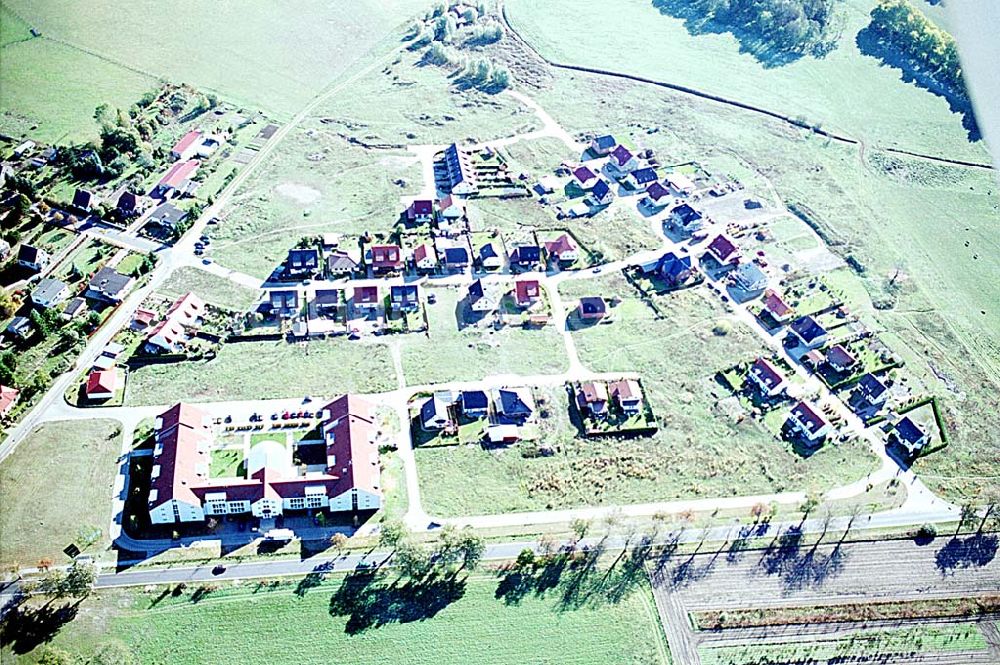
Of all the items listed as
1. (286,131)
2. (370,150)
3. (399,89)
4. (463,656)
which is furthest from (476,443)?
(399,89)

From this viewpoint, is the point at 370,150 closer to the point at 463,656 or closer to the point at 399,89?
the point at 399,89

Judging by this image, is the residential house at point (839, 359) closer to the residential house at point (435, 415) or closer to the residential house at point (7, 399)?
the residential house at point (435, 415)

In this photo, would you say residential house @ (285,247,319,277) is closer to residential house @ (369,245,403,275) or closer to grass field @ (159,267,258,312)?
grass field @ (159,267,258,312)

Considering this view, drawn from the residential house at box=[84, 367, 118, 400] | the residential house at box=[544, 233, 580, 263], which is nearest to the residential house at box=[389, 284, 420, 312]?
the residential house at box=[544, 233, 580, 263]

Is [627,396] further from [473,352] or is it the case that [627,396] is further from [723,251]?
[723,251]

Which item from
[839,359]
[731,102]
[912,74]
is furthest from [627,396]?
[912,74]

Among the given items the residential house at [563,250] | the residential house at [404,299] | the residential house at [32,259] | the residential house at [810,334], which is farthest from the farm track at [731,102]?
the residential house at [32,259]
